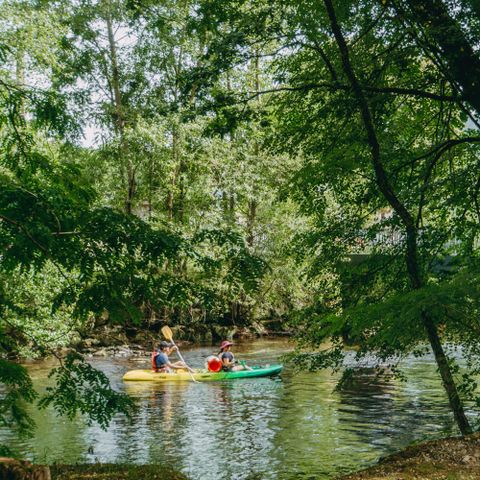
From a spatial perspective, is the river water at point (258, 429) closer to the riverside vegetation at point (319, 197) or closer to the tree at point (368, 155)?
the riverside vegetation at point (319, 197)

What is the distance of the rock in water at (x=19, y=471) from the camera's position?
3.39 metres

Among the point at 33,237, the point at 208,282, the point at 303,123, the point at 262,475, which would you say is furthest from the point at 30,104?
the point at 208,282

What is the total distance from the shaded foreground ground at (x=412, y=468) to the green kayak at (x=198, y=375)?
1116 centimetres

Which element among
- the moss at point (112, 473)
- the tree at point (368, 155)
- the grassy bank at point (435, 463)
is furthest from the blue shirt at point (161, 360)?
the grassy bank at point (435, 463)

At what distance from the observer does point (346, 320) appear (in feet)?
22.4

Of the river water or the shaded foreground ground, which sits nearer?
the shaded foreground ground

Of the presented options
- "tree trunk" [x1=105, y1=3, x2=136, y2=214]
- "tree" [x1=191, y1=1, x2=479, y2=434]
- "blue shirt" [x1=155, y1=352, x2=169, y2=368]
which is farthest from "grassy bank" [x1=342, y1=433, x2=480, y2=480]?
"tree trunk" [x1=105, y1=3, x2=136, y2=214]

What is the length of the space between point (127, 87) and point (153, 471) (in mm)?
22559

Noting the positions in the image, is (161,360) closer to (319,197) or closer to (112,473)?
(319,197)

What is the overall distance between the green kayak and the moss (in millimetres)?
11129

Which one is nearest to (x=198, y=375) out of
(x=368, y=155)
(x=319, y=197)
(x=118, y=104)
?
(x=319, y=197)

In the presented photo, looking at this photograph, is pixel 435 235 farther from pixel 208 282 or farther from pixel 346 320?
pixel 208 282

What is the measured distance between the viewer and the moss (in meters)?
6.14

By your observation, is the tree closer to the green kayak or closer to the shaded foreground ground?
the shaded foreground ground
